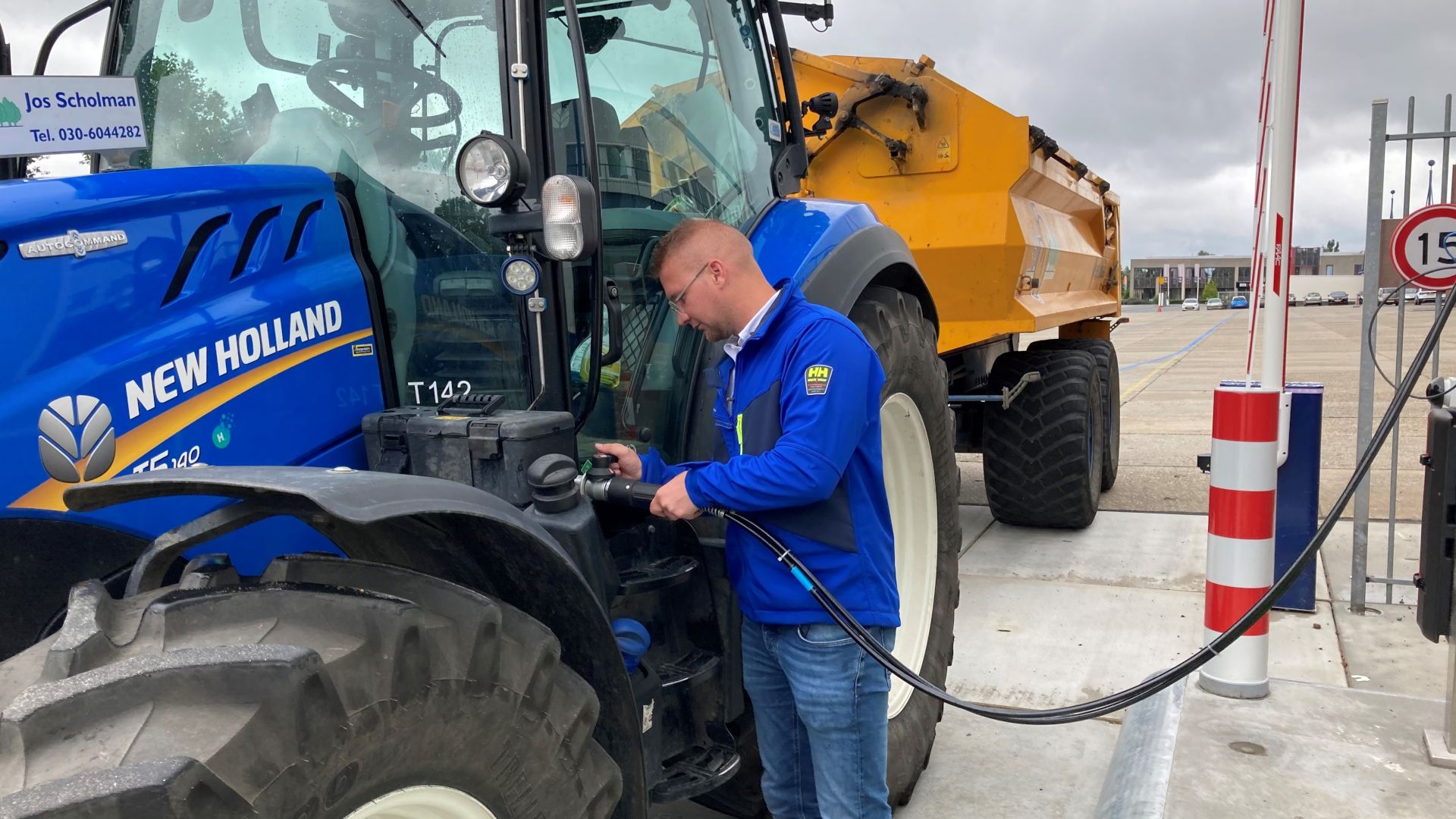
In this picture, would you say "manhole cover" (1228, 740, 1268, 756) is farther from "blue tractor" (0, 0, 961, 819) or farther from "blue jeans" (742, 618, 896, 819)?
"blue jeans" (742, 618, 896, 819)

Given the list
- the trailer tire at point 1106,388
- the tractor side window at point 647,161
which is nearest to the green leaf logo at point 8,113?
the tractor side window at point 647,161

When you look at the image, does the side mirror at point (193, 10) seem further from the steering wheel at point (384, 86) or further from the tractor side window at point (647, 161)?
the tractor side window at point (647, 161)

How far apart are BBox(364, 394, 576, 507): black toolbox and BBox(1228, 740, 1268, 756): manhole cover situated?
2.24 m

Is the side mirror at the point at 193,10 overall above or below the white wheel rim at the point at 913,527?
above

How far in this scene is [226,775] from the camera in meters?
1.29

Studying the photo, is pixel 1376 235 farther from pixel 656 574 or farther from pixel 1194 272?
pixel 1194 272

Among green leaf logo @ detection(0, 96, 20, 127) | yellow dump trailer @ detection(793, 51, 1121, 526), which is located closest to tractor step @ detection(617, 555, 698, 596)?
green leaf logo @ detection(0, 96, 20, 127)

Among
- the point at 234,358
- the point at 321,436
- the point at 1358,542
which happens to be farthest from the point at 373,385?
the point at 1358,542

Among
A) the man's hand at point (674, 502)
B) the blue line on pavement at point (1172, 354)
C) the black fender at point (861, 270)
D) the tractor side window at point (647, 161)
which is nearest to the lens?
the man's hand at point (674, 502)

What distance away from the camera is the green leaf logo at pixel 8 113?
1.98m

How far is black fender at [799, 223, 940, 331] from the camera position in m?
2.90

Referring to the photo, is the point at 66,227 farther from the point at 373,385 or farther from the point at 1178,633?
the point at 1178,633

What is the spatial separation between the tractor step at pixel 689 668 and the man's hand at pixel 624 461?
463 millimetres

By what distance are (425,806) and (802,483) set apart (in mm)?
935
